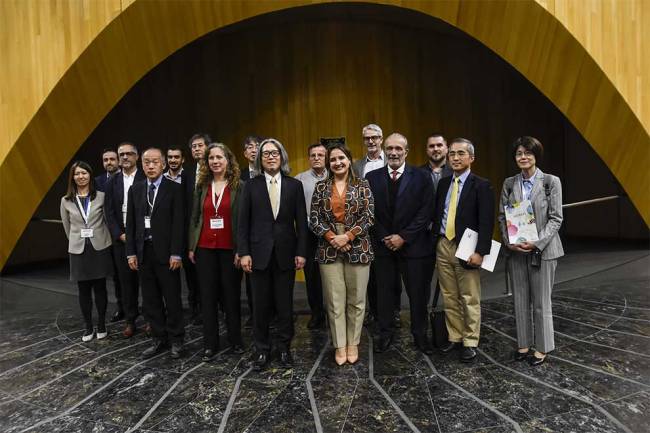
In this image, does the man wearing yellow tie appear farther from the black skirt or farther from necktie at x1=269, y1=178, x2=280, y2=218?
the black skirt

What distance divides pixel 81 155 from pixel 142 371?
6.50 meters

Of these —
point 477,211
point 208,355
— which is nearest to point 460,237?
point 477,211

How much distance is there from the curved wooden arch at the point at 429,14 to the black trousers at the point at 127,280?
2.49 meters

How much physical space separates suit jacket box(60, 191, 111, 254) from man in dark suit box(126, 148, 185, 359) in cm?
61

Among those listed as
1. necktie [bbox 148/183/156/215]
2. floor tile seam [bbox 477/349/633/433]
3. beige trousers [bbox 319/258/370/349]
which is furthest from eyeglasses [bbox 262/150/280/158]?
floor tile seam [bbox 477/349/633/433]

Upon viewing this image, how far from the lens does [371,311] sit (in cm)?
374

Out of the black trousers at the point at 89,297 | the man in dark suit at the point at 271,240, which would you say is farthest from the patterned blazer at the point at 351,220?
the black trousers at the point at 89,297

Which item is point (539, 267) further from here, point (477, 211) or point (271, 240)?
point (271, 240)

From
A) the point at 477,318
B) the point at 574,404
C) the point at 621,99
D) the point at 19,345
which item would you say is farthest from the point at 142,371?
the point at 621,99

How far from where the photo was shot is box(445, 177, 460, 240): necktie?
110 inches

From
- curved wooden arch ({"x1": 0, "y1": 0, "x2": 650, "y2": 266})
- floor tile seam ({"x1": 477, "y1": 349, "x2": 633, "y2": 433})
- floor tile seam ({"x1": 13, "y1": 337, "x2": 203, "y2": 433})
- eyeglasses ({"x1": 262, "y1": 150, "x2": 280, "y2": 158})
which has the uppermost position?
curved wooden arch ({"x1": 0, "y1": 0, "x2": 650, "y2": 266})

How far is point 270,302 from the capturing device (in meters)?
2.85

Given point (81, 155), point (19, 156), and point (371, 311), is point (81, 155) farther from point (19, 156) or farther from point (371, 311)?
point (371, 311)

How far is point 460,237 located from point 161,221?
7.32 ft
